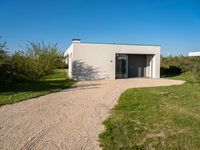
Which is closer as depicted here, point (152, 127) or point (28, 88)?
point (152, 127)

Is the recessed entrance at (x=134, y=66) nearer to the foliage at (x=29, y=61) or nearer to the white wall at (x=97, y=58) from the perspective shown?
the white wall at (x=97, y=58)

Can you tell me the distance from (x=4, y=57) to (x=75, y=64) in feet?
26.8

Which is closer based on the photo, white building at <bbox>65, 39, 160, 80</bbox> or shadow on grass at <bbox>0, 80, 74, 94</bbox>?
shadow on grass at <bbox>0, 80, 74, 94</bbox>

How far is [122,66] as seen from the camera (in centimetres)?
2273

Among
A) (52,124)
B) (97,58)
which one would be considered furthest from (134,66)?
(52,124)

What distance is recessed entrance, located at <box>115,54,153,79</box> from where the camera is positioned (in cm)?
2266

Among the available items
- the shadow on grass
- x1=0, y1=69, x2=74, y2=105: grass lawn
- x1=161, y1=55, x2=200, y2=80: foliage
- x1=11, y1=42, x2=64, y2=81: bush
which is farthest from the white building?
the shadow on grass

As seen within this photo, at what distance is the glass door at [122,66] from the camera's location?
2245 centimetres

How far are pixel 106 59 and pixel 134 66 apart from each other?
4665 millimetres

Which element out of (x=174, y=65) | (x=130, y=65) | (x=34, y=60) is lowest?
(x=130, y=65)

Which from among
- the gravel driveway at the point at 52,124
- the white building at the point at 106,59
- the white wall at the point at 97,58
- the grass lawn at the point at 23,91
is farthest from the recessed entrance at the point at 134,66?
the gravel driveway at the point at 52,124

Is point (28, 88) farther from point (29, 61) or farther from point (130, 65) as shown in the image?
point (130, 65)

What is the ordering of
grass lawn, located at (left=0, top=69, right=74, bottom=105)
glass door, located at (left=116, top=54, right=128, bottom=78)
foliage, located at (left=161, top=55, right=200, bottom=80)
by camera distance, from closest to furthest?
grass lawn, located at (left=0, top=69, right=74, bottom=105), glass door, located at (left=116, top=54, right=128, bottom=78), foliage, located at (left=161, top=55, right=200, bottom=80)

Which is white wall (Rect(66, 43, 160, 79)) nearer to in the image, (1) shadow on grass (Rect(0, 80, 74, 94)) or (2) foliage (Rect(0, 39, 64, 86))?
(2) foliage (Rect(0, 39, 64, 86))
